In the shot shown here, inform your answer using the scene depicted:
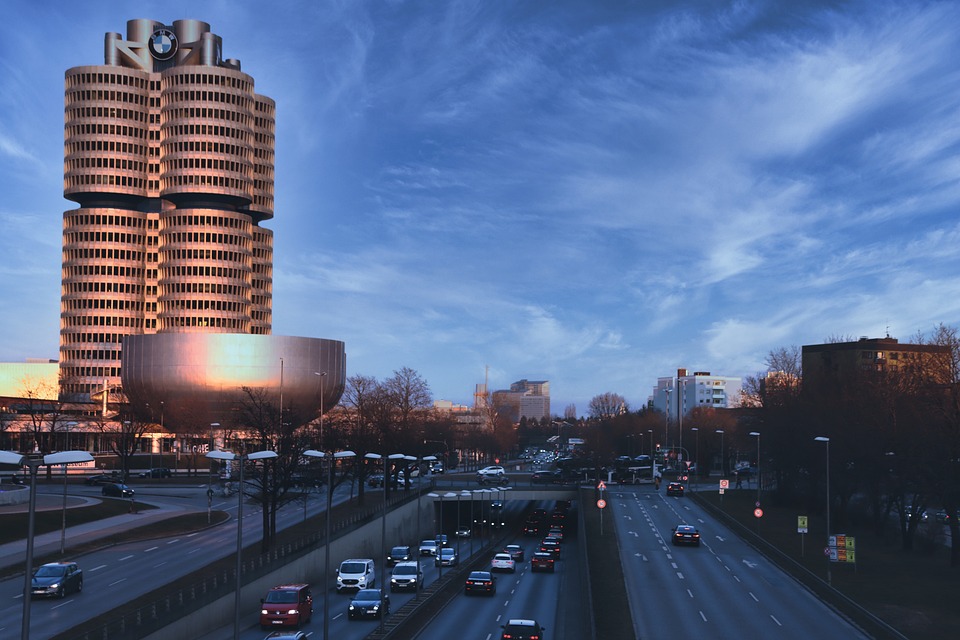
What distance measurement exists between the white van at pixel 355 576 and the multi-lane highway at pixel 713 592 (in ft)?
49.4

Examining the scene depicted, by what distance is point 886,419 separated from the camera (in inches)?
2975

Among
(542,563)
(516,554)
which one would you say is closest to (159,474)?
(516,554)

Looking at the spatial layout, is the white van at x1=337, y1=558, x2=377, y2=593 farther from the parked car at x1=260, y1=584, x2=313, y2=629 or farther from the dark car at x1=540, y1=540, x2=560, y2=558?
the dark car at x1=540, y1=540, x2=560, y2=558

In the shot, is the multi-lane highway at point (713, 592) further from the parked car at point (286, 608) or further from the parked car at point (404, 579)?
the parked car at point (286, 608)

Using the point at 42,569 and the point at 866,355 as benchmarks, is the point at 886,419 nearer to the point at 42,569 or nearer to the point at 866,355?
the point at 42,569

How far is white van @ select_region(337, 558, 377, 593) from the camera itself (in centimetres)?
5609

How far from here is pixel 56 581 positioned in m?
46.9

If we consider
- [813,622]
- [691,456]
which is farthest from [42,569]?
[691,456]

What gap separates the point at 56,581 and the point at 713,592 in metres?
34.1

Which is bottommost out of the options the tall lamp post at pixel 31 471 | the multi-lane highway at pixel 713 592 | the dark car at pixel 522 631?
the multi-lane highway at pixel 713 592

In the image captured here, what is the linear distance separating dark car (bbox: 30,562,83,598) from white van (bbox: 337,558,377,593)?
14.3m

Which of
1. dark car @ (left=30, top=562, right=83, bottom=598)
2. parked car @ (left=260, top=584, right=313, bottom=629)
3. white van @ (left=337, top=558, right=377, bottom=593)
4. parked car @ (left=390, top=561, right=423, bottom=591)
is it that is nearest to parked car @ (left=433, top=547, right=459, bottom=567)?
parked car @ (left=390, top=561, right=423, bottom=591)

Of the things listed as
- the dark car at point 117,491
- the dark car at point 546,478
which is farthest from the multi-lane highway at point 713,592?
the dark car at point 117,491

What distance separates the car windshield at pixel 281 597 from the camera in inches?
1766
